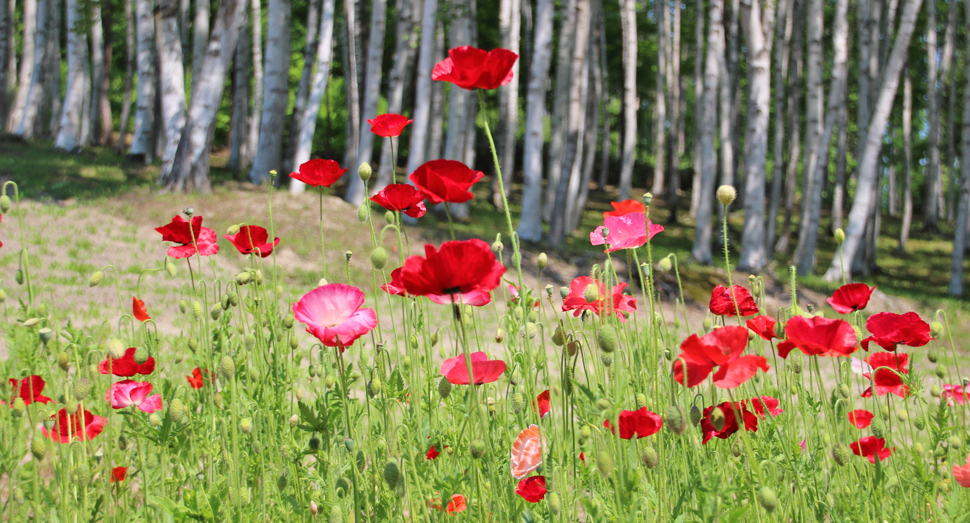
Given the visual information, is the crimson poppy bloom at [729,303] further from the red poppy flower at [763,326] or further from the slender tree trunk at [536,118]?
the slender tree trunk at [536,118]

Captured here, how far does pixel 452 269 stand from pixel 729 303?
727 mm

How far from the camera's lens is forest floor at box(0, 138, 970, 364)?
6.16m

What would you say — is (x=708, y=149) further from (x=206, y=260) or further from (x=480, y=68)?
(x=480, y=68)

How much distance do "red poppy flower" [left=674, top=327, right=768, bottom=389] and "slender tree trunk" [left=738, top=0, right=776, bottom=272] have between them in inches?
377

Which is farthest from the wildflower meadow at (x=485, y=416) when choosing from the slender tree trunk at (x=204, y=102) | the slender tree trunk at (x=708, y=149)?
the slender tree trunk at (x=708, y=149)

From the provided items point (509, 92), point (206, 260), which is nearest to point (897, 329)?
point (206, 260)

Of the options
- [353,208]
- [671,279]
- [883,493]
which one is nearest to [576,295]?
[883,493]

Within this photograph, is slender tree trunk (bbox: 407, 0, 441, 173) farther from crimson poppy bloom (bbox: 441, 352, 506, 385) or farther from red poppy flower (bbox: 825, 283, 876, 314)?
crimson poppy bloom (bbox: 441, 352, 506, 385)

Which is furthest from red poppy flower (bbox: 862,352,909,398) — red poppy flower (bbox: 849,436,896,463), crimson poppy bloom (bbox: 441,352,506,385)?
crimson poppy bloom (bbox: 441,352,506,385)

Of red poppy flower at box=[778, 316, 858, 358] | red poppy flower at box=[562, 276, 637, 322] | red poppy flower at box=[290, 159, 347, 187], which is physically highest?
red poppy flower at box=[290, 159, 347, 187]

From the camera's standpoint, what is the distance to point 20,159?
1191 centimetres

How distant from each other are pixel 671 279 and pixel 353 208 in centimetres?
496

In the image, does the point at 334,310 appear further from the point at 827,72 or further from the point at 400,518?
the point at 827,72

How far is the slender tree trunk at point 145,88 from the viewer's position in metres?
12.2
